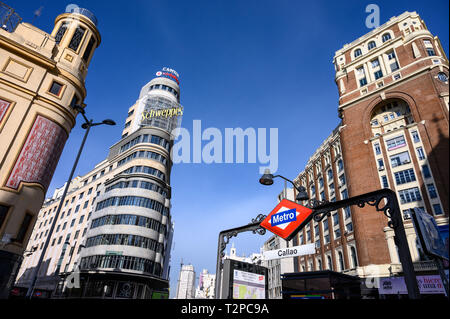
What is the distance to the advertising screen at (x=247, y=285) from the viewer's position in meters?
6.99

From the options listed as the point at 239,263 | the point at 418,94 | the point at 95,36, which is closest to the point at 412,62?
the point at 418,94

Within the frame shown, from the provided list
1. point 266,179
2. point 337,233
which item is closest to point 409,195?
point 337,233

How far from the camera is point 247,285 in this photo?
7223 millimetres

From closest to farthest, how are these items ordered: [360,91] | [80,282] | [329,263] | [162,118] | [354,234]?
[354,234], [80,282], [329,263], [360,91], [162,118]

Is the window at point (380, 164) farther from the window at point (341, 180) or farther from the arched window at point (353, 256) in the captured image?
the arched window at point (353, 256)

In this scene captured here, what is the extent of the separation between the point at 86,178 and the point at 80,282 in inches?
1164

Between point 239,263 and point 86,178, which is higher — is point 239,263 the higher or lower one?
the lower one

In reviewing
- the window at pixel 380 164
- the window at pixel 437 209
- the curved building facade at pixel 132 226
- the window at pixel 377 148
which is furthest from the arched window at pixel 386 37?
the curved building facade at pixel 132 226

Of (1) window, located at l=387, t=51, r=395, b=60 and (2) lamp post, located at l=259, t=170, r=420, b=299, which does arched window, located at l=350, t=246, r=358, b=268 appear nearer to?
(1) window, located at l=387, t=51, r=395, b=60

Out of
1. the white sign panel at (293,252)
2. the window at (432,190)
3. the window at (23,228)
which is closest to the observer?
the white sign panel at (293,252)

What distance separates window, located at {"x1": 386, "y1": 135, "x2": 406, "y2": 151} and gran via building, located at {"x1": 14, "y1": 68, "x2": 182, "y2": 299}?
120 feet

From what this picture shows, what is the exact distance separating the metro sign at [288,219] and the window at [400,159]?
35420mm
